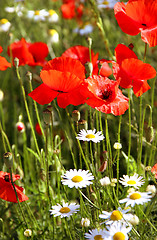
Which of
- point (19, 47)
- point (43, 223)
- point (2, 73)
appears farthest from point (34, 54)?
point (2, 73)

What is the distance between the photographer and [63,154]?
1451 mm

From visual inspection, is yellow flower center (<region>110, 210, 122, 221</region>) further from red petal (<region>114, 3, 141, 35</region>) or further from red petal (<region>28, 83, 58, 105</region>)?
red petal (<region>114, 3, 141, 35</region>)

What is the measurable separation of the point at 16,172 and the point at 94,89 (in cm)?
38

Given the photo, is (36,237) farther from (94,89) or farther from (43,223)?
(94,89)

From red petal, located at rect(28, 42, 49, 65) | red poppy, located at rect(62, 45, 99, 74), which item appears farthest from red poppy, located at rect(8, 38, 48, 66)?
red poppy, located at rect(62, 45, 99, 74)

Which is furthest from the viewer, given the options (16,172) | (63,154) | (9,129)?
(9,129)

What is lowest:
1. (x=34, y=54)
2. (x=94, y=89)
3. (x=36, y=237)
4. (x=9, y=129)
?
(x=9, y=129)

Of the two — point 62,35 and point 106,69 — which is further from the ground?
point 106,69

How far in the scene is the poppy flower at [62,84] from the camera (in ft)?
2.40

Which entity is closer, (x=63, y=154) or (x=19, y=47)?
(x=19, y=47)

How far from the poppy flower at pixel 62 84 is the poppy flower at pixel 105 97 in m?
0.03

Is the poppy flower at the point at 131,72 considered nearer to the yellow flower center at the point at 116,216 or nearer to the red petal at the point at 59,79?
the red petal at the point at 59,79

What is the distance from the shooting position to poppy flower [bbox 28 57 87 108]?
0.73 meters

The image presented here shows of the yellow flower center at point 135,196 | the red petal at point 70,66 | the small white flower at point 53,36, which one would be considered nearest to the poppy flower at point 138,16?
the red petal at point 70,66
